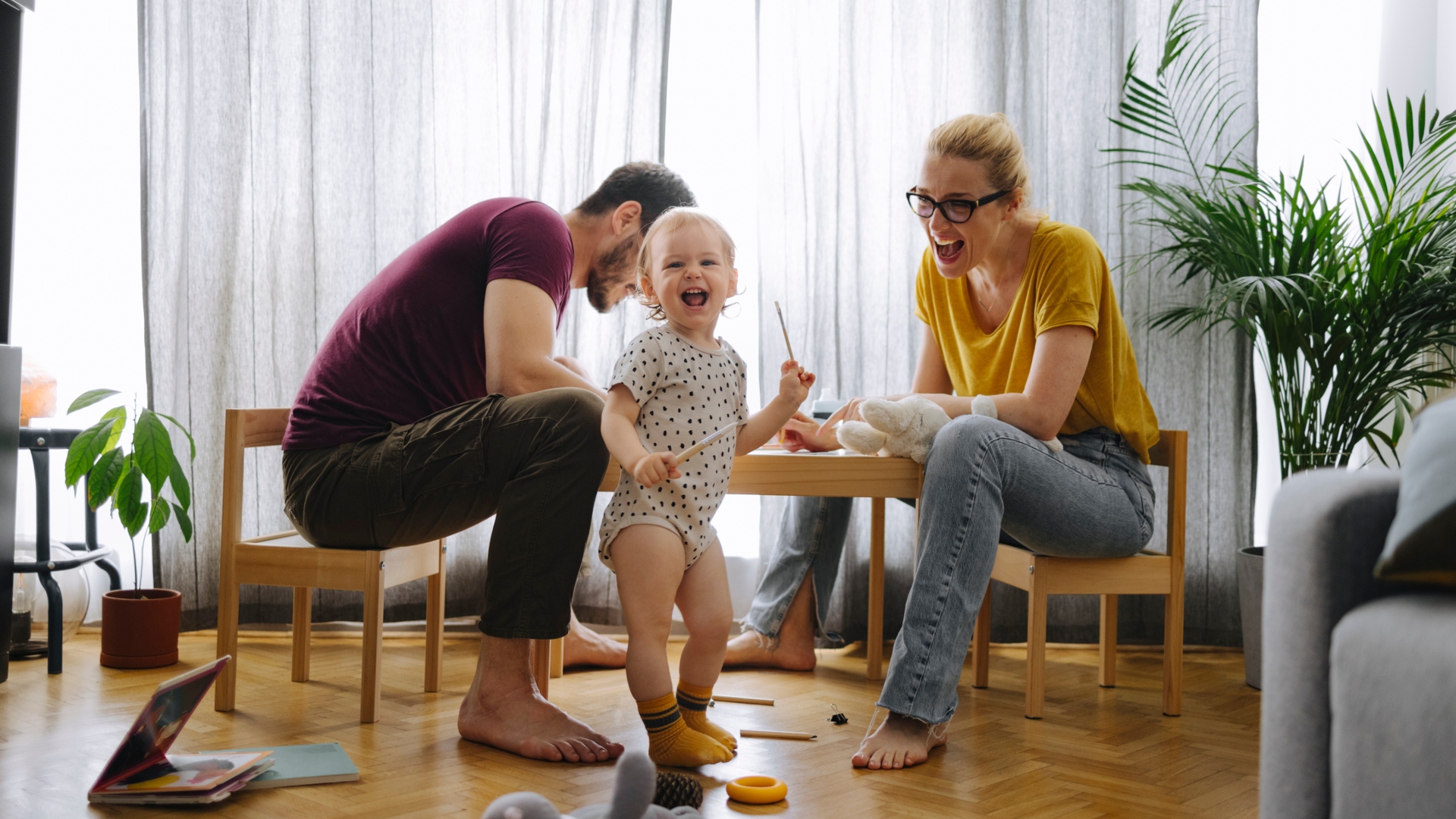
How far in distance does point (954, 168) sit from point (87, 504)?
1.98 metres

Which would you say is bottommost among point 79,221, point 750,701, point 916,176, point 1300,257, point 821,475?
point 750,701

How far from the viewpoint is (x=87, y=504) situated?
2318 mm

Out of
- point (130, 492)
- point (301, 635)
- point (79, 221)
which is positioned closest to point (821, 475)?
point (301, 635)

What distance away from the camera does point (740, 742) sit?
180 centimetres

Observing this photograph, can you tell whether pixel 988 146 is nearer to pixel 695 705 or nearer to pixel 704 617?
pixel 704 617

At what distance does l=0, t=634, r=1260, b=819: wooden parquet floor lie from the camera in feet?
4.85

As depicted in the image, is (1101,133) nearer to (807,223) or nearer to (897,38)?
(897,38)

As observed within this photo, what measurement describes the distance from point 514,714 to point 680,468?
48cm

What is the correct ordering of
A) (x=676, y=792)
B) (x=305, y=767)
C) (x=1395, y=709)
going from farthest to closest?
1. (x=305, y=767)
2. (x=676, y=792)
3. (x=1395, y=709)

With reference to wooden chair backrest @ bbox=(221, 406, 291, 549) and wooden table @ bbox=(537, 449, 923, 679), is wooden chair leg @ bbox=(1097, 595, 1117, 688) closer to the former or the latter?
wooden table @ bbox=(537, 449, 923, 679)

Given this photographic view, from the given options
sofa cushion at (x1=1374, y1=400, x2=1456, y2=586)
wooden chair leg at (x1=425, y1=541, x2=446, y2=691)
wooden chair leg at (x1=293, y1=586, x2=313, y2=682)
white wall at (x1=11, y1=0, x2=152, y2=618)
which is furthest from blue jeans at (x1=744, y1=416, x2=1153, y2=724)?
white wall at (x1=11, y1=0, x2=152, y2=618)

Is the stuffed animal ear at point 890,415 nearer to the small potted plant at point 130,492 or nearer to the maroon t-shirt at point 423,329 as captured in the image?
the maroon t-shirt at point 423,329

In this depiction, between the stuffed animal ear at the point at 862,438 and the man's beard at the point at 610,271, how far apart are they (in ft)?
1.87

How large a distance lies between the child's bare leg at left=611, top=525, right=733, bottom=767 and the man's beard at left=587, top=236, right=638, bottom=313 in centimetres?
70
